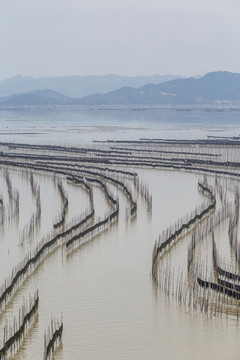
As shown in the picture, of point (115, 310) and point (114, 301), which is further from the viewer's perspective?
point (114, 301)

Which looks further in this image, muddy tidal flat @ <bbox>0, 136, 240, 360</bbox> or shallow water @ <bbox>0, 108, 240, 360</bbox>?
muddy tidal flat @ <bbox>0, 136, 240, 360</bbox>

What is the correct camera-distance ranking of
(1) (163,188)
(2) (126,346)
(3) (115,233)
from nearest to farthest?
(2) (126,346), (3) (115,233), (1) (163,188)

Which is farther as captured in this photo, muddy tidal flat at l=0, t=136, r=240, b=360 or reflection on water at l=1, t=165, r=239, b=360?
muddy tidal flat at l=0, t=136, r=240, b=360

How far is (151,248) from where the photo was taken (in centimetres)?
1856

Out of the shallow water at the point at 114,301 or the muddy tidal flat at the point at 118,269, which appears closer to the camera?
the shallow water at the point at 114,301

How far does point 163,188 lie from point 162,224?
7.44m

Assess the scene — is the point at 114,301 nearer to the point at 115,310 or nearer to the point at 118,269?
the point at 115,310

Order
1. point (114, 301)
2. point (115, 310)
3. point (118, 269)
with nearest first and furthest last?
point (115, 310)
point (114, 301)
point (118, 269)

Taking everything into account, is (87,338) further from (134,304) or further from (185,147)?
(185,147)

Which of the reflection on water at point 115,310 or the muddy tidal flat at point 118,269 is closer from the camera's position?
the reflection on water at point 115,310

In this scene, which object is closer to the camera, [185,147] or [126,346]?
[126,346]

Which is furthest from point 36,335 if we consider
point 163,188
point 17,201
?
point 163,188

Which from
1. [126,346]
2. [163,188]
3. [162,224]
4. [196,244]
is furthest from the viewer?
[163,188]

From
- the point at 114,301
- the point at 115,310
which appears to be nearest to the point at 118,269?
the point at 114,301
